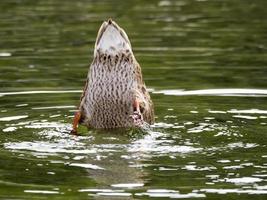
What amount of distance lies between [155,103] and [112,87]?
6.23 ft

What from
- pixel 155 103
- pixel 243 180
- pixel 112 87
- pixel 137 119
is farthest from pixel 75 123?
pixel 243 180

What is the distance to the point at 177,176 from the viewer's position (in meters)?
9.61

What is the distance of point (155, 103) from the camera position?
13609 millimetres

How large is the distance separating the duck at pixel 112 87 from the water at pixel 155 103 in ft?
0.65

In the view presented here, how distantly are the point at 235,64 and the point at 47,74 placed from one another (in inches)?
107

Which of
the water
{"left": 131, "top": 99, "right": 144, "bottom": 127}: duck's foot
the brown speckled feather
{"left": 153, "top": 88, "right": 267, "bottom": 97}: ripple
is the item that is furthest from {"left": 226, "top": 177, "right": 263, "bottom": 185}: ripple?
{"left": 153, "top": 88, "right": 267, "bottom": 97}: ripple

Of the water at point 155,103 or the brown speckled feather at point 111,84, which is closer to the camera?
the water at point 155,103

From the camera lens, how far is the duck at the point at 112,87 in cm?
1177

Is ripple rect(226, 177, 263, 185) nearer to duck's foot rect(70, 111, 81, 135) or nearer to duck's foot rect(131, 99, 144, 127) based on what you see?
duck's foot rect(131, 99, 144, 127)

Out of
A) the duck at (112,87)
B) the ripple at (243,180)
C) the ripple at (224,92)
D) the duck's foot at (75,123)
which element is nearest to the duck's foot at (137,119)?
the duck at (112,87)

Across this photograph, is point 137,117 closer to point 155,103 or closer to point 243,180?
point 155,103

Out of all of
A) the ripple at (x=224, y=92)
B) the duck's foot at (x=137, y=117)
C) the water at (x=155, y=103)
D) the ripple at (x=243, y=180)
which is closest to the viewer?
the ripple at (x=243, y=180)

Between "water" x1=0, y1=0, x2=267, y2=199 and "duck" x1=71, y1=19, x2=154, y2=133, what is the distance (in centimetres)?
20

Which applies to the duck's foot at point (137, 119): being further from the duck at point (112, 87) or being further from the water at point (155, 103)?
the water at point (155, 103)
